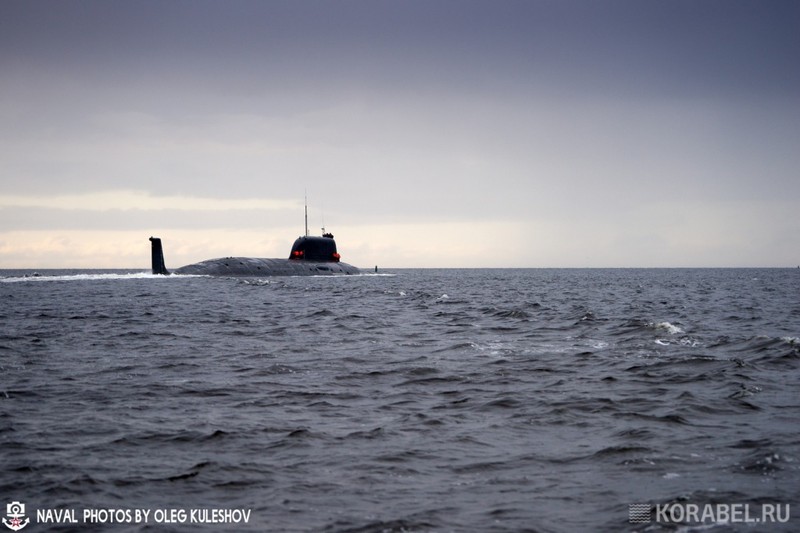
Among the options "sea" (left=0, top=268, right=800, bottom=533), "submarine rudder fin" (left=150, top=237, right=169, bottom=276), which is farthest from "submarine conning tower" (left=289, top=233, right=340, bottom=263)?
"sea" (left=0, top=268, right=800, bottom=533)

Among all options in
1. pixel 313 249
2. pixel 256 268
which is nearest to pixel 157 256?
pixel 256 268

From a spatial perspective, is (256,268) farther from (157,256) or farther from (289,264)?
(157,256)

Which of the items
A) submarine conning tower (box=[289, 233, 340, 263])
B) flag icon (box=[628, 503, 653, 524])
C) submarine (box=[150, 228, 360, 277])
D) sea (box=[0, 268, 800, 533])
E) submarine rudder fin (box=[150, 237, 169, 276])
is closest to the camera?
flag icon (box=[628, 503, 653, 524])

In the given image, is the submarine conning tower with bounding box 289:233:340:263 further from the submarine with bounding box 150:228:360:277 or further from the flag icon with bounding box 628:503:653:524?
the flag icon with bounding box 628:503:653:524

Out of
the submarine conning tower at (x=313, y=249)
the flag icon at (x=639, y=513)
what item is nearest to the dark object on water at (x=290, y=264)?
the submarine conning tower at (x=313, y=249)

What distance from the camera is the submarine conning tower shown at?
120500 mm

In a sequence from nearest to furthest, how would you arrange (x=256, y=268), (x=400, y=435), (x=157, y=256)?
(x=400, y=435) → (x=157, y=256) → (x=256, y=268)

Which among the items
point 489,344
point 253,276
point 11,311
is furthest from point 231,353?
point 253,276

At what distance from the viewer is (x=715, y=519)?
8797mm

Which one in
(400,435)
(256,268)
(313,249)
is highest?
(313,249)

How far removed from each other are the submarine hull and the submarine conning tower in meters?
1.79

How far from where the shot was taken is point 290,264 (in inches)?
4513

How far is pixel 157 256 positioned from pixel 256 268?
16.3m

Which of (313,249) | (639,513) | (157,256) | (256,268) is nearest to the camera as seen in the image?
(639,513)
